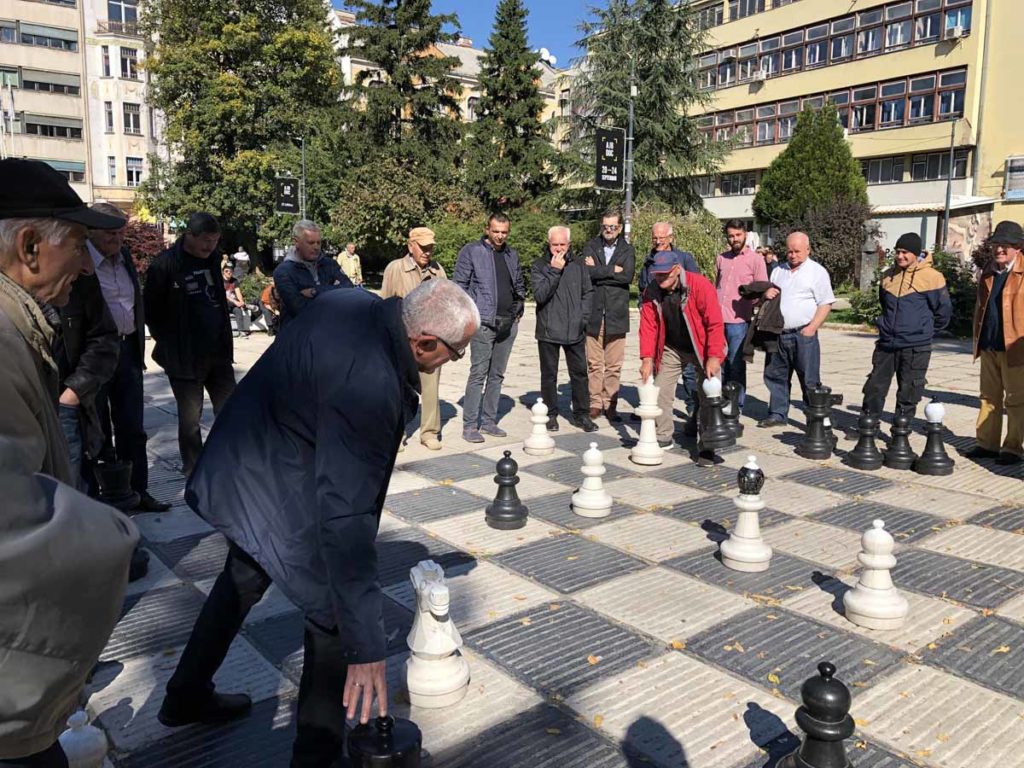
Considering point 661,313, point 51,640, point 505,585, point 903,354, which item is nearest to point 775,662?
point 505,585

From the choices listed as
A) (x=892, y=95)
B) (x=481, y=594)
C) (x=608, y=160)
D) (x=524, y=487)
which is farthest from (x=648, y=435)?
(x=892, y=95)

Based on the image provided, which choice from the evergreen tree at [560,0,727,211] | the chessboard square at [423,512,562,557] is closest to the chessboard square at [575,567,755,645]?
the chessboard square at [423,512,562,557]

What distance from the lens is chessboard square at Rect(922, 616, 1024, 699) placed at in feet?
11.3

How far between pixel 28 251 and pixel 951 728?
3424mm

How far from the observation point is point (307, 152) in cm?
3738

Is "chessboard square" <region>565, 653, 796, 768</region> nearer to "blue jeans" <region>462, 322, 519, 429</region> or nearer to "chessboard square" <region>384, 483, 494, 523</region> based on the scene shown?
"chessboard square" <region>384, 483, 494, 523</region>

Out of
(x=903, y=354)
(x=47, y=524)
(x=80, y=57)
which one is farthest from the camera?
(x=80, y=57)

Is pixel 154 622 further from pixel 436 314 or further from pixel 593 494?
pixel 593 494

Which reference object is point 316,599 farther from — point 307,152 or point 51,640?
point 307,152

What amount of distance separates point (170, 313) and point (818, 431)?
5.44 metres

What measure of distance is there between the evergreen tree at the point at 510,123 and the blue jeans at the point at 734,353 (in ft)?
102

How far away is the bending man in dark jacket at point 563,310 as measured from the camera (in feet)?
27.0

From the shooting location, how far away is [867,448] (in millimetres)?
6930

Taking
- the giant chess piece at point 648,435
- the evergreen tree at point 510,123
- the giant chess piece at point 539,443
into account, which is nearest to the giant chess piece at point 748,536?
the giant chess piece at point 648,435
